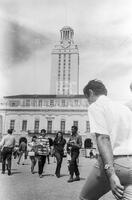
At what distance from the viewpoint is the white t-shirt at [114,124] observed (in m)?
1.34

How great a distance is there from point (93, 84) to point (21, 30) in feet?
7.49

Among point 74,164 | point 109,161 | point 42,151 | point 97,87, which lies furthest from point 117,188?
A: point 42,151

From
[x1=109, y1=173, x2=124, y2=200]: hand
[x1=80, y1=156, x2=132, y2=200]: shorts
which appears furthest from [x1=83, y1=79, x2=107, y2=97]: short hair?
[x1=109, y1=173, x2=124, y2=200]: hand

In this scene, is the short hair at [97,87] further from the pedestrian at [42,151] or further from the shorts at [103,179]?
the pedestrian at [42,151]

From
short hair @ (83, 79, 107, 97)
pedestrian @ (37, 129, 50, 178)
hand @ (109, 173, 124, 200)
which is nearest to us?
hand @ (109, 173, 124, 200)

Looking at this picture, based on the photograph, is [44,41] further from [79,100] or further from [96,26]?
[79,100]

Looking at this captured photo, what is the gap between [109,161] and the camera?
1282 mm

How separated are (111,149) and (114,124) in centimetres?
10

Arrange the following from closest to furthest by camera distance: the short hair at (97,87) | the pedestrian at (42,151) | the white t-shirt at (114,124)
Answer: the white t-shirt at (114,124) → the short hair at (97,87) → the pedestrian at (42,151)

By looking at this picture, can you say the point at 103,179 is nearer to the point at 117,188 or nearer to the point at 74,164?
the point at 117,188

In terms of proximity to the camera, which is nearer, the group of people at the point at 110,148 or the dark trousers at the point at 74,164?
the group of people at the point at 110,148

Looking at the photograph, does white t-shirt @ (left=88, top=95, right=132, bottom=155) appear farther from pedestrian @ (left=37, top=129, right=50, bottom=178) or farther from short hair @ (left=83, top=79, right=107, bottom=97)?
pedestrian @ (left=37, top=129, right=50, bottom=178)

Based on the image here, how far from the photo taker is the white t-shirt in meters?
1.34

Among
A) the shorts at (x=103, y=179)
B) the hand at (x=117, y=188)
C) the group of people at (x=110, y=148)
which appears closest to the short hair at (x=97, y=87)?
the group of people at (x=110, y=148)
